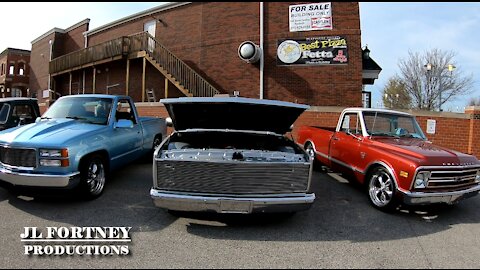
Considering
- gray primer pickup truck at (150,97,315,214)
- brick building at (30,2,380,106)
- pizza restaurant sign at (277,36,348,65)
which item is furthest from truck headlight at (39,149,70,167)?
pizza restaurant sign at (277,36,348,65)

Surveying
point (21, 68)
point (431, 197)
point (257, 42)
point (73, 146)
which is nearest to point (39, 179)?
point (73, 146)

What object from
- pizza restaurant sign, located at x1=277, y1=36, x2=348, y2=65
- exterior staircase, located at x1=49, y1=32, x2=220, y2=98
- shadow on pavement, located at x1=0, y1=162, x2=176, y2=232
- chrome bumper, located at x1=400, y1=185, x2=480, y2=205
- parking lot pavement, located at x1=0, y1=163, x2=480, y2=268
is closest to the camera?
parking lot pavement, located at x1=0, y1=163, x2=480, y2=268

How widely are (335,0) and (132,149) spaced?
11911 millimetres

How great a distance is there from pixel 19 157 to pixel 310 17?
13211 millimetres

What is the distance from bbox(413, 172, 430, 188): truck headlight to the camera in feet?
15.2

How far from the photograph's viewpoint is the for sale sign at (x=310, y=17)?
1427 centimetres

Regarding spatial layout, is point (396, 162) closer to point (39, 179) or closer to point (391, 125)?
point (391, 125)

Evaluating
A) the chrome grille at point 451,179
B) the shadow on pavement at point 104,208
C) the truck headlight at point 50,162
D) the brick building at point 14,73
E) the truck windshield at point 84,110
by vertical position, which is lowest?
the shadow on pavement at point 104,208

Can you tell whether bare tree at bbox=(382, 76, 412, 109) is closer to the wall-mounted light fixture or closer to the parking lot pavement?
the wall-mounted light fixture

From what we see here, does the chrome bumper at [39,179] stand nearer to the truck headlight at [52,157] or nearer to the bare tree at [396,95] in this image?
the truck headlight at [52,157]

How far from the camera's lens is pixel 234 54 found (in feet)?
52.5

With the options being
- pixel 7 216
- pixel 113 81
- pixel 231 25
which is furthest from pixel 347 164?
pixel 113 81

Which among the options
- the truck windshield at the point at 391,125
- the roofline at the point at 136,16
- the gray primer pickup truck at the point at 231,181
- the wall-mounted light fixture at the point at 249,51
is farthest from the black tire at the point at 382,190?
the roofline at the point at 136,16

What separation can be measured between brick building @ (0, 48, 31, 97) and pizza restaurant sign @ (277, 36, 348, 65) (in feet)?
124
